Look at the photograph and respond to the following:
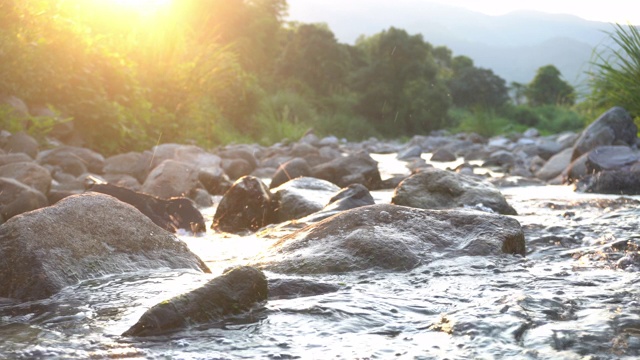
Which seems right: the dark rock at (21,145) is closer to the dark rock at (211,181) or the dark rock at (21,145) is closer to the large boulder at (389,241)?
the dark rock at (211,181)

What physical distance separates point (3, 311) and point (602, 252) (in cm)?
325

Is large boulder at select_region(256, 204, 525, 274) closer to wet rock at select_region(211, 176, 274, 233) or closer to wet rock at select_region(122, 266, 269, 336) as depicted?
wet rock at select_region(122, 266, 269, 336)

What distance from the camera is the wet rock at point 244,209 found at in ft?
20.4

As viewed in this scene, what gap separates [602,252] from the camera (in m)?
4.24

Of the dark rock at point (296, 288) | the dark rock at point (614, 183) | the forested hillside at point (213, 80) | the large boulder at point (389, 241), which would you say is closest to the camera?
the dark rock at point (296, 288)

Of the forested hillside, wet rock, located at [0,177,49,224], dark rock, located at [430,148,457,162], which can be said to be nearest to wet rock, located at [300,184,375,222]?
wet rock, located at [0,177,49,224]

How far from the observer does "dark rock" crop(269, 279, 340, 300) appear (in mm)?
3252

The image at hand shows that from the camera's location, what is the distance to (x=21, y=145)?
28.1 ft

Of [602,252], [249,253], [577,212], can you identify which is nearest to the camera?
[602,252]

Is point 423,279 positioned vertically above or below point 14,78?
below

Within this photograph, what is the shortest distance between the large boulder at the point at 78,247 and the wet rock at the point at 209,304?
0.84 m

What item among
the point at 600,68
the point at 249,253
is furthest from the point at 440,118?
→ the point at 249,253

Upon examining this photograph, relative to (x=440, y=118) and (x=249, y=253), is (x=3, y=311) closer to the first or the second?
(x=249, y=253)

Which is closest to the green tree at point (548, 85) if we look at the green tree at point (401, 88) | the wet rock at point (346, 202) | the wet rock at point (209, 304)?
the green tree at point (401, 88)
